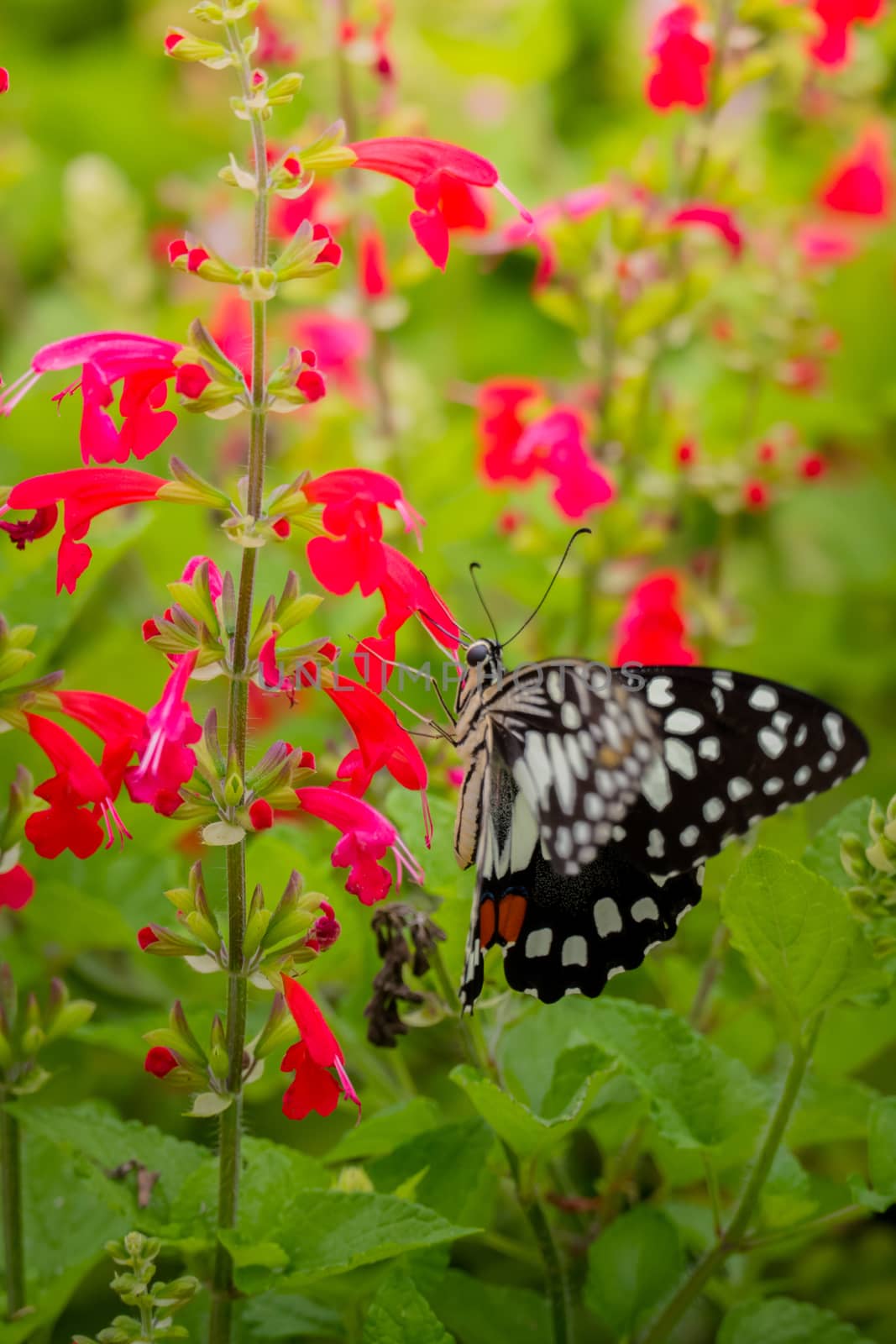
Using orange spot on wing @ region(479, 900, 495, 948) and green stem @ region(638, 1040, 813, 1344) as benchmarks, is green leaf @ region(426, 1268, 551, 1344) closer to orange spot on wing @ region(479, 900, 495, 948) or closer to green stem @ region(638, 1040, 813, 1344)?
green stem @ region(638, 1040, 813, 1344)

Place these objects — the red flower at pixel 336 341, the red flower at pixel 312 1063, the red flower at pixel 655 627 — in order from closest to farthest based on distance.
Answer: the red flower at pixel 312 1063 → the red flower at pixel 655 627 → the red flower at pixel 336 341

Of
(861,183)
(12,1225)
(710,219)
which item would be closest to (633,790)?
(12,1225)

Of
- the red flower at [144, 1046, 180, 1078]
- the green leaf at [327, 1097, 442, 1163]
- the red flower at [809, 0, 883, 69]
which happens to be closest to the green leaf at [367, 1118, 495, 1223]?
the green leaf at [327, 1097, 442, 1163]

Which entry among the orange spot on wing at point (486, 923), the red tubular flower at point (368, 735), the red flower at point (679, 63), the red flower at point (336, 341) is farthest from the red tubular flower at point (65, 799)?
the red flower at point (679, 63)

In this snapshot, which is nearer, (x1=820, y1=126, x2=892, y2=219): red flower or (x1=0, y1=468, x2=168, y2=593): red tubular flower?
(x1=0, y1=468, x2=168, y2=593): red tubular flower

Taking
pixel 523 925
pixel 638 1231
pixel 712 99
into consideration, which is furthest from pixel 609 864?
pixel 712 99

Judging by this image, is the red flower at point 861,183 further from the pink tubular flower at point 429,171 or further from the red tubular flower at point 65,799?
the red tubular flower at point 65,799
